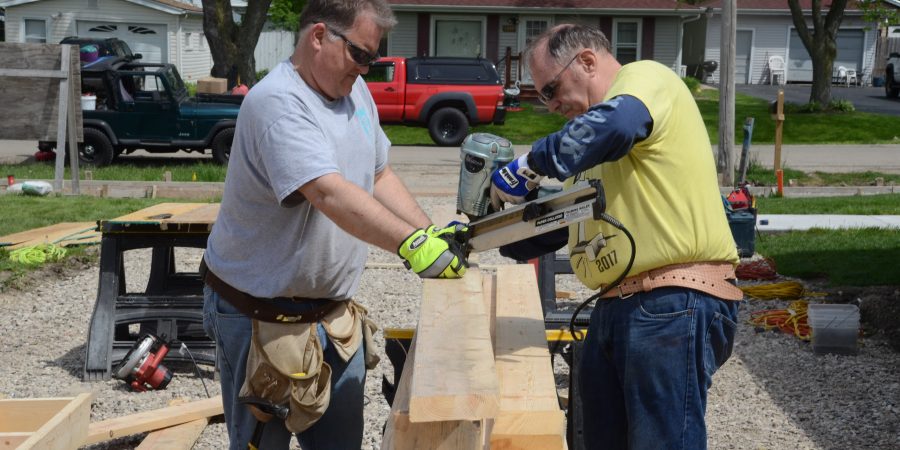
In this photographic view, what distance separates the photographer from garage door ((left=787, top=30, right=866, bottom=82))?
4378 cm

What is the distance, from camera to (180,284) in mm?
7730

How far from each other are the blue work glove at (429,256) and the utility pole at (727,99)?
41.5 ft

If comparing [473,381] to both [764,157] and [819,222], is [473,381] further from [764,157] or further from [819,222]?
[764,157]

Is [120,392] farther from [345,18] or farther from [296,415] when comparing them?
[345,18]

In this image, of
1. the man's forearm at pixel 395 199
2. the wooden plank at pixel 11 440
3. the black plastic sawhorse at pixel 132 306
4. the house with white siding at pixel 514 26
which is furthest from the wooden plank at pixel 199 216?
the house with white siding at pixel 514 26

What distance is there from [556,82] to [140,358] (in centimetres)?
379

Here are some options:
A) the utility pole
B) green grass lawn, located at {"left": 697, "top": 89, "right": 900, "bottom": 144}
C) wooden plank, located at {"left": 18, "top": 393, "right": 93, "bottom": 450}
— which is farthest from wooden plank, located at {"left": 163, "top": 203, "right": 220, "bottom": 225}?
green grass lawn, located at {"left": 697, "top": 89, "right": 900, "bottom": 144}

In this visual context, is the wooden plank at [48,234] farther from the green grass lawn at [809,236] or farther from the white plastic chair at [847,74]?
the white plastic chair at [847,74]

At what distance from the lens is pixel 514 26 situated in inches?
1401

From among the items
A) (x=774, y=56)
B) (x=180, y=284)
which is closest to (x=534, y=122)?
(x=180, y=284)

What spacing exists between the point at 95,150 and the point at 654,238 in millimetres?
15897

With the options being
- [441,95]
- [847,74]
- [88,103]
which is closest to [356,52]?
[88,103]

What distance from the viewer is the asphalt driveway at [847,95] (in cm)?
3234

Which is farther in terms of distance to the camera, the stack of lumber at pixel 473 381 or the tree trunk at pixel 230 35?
the tree trunk at pixel 230 35
